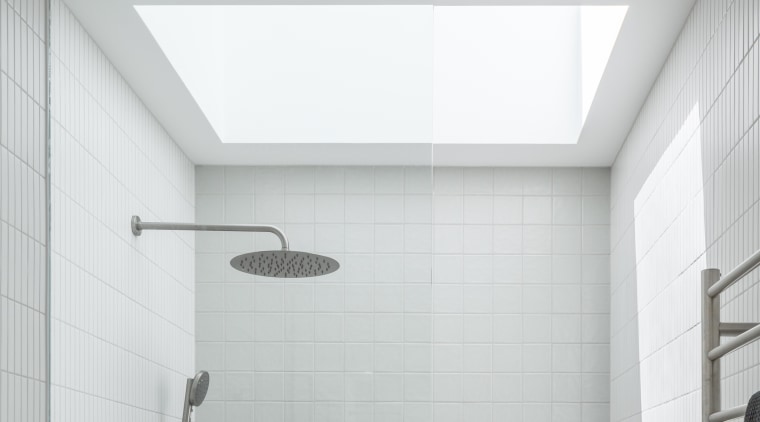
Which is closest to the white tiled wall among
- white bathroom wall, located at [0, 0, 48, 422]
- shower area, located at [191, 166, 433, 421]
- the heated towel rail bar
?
shower area, located at [191, 166, 433, 421]

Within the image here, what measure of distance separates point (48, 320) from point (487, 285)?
2.36 m

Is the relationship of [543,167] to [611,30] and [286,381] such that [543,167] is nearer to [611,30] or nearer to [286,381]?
[611,30]

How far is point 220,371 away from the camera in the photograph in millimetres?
2652

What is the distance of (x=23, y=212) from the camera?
8.52 feet

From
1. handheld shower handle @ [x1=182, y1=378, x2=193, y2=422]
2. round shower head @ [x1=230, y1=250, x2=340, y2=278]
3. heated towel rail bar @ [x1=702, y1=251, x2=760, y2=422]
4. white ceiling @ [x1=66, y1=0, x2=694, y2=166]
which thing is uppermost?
white ceiling @ [x1=66, y1=0, x2=694, y2=166]

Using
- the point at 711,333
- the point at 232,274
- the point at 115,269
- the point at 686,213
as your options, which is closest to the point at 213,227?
the point at 232,274

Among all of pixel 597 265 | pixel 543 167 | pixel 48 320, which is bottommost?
pixel 48 320

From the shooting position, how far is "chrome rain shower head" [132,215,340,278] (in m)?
2.67

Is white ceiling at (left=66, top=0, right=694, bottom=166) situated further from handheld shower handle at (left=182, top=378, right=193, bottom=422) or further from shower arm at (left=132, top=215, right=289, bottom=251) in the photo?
handheld shower handle at (left=182, top=378, right=193, bottom=422)

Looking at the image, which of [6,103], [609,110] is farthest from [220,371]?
[609,110]

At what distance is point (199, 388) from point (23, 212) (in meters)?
0.62

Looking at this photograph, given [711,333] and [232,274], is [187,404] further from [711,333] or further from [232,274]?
[711,333]

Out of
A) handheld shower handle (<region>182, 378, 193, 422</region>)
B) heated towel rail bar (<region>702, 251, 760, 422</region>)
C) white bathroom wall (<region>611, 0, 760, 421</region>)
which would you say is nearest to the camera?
heated towel rail bar (<region>702, 251, 760, 422</region>)

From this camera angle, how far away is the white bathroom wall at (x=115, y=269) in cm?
264
